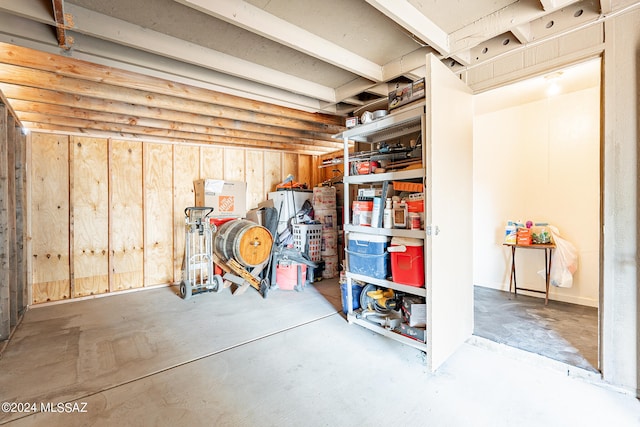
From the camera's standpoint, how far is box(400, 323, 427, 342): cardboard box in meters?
2.16

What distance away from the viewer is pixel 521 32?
1.96 meters

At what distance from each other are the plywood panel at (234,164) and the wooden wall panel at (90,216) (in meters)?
1.69

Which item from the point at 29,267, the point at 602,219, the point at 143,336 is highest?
the point at 602,219

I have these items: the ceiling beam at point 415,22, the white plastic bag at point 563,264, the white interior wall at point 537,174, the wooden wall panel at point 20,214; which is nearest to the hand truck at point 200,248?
the wooden wall panel at point 20,214

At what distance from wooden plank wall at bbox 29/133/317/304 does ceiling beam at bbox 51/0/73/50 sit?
2375 millimetres

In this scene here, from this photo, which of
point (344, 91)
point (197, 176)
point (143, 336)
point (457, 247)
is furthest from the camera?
point (197, 176)

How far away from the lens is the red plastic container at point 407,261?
2162 millimetres

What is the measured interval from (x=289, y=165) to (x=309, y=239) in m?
1.88

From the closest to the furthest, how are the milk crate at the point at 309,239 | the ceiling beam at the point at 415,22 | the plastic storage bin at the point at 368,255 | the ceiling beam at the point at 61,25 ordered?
the ceiling beam at the point at 61,25
the ceiling beam at the point at 415,22
the plastic storage bin at the point at 368,255
the milk crate at the point at 309,239

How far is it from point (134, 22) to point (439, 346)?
3116 mm

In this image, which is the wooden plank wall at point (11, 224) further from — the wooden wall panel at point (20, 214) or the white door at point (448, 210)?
the white door at point (448, 210)

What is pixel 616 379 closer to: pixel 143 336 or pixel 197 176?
pixel 143 336

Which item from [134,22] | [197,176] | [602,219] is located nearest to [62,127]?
[197,176]

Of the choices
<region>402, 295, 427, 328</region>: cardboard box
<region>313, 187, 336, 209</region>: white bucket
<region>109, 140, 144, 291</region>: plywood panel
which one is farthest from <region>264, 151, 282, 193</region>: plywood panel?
<region>402, 295, 427, 328</region>: cardboard box
